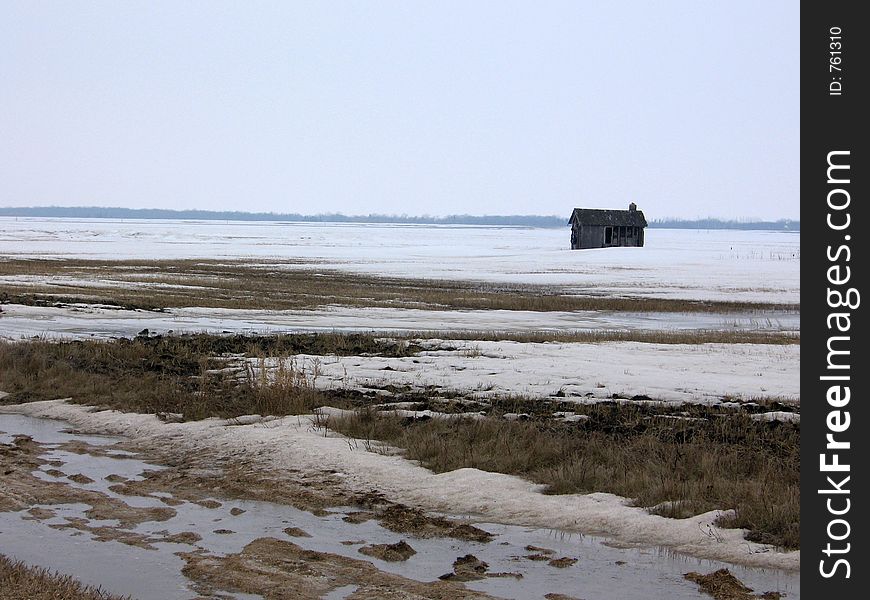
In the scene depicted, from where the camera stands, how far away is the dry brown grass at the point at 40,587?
6477 mm

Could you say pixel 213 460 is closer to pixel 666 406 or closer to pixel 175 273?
pixel 666 406

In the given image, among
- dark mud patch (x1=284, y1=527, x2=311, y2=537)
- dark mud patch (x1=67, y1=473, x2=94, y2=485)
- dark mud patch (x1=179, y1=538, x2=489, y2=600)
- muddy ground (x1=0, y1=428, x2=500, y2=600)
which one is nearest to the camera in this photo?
dark mud patch (x1=179, y1=538, x2=489, y2=600)

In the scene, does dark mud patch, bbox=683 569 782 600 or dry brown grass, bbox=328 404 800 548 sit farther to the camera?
dry brown grass, bbox=328 404 800 548

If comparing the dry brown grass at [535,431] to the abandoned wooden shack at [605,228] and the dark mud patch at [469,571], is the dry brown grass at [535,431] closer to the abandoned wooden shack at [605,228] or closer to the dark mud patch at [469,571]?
the dark mud patch at [469,571]

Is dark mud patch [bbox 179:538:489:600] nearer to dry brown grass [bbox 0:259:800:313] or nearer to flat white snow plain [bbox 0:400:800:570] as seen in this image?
flat white snow plain [bbox 0:400:800:570]

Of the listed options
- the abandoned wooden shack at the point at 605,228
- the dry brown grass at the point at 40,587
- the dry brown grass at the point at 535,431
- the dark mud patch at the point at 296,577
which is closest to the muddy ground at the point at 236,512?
the dark mud patch at the point at 296,577

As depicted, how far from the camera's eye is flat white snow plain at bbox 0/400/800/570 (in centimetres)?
829

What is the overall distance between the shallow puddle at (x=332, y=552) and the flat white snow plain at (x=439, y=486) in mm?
268

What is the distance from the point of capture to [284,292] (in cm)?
3881

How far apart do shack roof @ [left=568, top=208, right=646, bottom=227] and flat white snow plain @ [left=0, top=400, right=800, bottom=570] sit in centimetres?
7692

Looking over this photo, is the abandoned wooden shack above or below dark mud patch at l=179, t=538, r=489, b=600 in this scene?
above

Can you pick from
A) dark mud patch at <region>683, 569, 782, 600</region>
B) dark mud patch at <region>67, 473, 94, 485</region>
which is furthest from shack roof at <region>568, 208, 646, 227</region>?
dark mud patch at <region>683, 569, 782, 600</region>

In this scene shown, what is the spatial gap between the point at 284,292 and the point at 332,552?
31.3 m

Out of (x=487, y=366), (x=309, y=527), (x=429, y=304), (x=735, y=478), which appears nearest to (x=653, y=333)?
(x=487, y=366)
